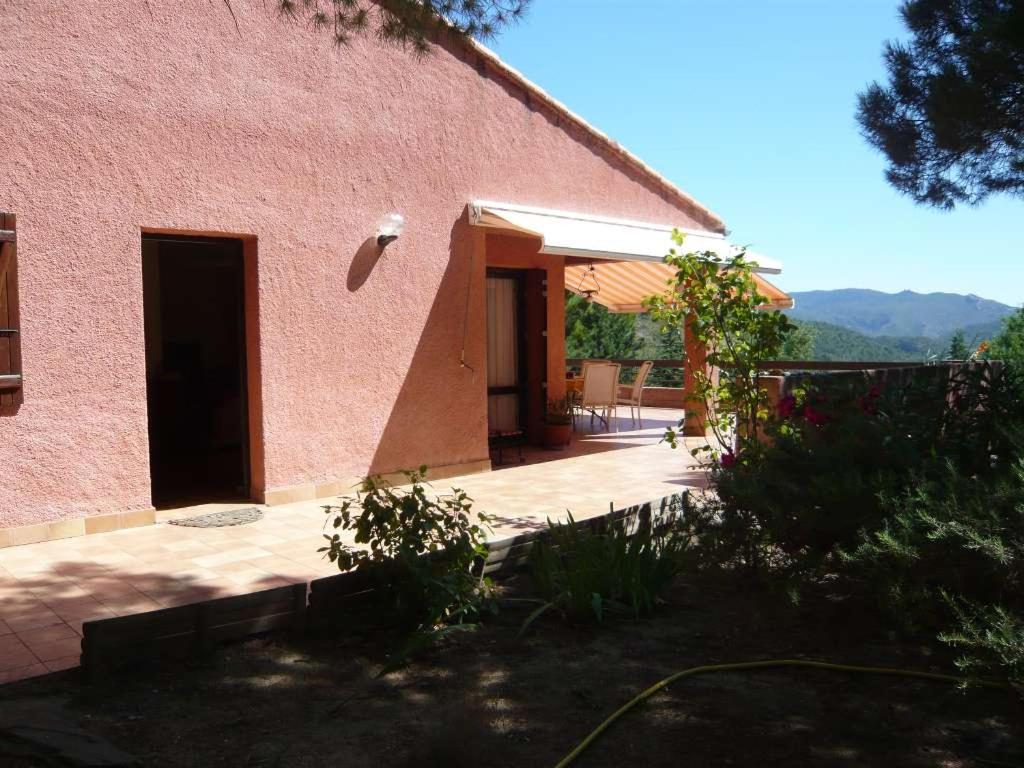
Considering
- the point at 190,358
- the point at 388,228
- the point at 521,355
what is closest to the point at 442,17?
the point at 388,228

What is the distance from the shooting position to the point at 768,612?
5.45 meters

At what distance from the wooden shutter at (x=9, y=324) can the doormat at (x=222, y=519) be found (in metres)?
1.91

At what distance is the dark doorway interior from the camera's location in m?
13.9

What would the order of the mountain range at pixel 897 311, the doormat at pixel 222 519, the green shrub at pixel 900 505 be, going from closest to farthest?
1. the green shrub at pixel 900 505
2. the doormat at pixel 222 519
3. the mountain range at pixel 897 311

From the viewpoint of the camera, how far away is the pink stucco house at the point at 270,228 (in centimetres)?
764

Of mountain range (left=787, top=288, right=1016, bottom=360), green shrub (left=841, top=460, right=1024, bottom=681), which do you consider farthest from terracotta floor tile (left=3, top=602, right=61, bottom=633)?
mountain range (left=787, top=288, right=1016, bottom=360)

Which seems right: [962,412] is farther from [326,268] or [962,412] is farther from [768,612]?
[326,268]

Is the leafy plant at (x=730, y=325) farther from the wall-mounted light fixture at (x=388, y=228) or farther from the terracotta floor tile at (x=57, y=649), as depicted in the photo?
the terracotta floor tile at (x=57, y=649)

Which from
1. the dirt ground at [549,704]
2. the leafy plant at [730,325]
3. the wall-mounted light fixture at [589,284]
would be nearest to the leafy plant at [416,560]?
the dirt ground at [549,704]

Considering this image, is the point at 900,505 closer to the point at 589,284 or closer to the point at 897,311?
the point at 589,284

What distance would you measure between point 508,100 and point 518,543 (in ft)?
23.9

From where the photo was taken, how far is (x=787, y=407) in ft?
21.5

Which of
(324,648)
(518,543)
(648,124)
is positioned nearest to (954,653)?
(518,543)

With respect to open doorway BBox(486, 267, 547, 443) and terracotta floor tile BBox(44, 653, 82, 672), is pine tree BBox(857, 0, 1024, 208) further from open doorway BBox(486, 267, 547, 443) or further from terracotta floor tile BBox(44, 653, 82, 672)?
terracotta floor tile BBox(44, 653, 82, 672)
